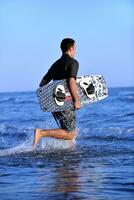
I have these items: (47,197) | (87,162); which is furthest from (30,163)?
(47,197)

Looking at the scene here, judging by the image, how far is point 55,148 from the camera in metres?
7.79

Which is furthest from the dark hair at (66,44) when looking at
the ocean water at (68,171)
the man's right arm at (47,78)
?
the ocean water at (68,171)

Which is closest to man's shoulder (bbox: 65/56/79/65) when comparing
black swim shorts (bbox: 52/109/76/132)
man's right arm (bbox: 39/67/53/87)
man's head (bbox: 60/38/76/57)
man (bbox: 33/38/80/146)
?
man (bbox: 33/38/80/146)

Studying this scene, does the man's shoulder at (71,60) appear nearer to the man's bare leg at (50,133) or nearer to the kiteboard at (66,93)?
the kiteboard at (66,93)

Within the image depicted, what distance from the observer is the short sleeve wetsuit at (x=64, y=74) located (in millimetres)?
6824

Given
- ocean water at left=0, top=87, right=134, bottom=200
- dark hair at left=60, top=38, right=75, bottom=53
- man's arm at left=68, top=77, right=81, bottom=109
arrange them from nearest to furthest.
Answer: ocean water at left=0, top=87, right=134, bottom=200, man's arm at left=68, top=77, right=81, bottom=109, dark hair at left=60, top=38, right=75, bottom=53

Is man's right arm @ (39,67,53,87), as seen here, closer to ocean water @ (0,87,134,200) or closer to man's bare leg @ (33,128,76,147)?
man's bare leg @ (33,128,76,147)

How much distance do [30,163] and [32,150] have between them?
1213 millimetres

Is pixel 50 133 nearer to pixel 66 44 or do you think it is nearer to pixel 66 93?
pixel 66 93

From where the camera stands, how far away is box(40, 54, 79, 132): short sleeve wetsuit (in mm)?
6824

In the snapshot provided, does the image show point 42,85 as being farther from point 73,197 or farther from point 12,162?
point 73,197

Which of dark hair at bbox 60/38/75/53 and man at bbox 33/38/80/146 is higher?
dark hair at bbox 60/38/75/53

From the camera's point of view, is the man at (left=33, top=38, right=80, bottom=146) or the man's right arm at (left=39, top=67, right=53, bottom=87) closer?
the man at (left=33, top=38, right=80, bottom=146)

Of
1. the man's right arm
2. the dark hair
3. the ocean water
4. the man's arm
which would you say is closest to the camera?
the ocean water
